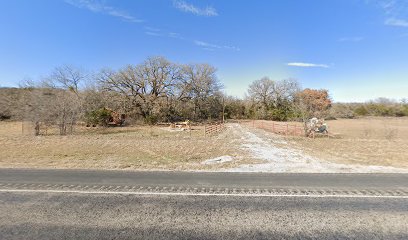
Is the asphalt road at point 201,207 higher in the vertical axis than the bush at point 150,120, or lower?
lower

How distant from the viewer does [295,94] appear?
59.6 metres

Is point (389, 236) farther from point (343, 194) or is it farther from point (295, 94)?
point (295, 94)

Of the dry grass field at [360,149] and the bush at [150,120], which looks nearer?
the dry grass field at [360,149]

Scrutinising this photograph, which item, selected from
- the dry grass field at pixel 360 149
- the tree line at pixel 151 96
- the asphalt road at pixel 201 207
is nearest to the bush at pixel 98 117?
the tree line at pixel 151 96

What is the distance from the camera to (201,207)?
5.04 meters

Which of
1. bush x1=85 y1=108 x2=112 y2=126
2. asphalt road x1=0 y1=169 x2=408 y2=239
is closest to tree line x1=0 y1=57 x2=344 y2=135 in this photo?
bush x1=85 y1=108 x2=112 y2=126

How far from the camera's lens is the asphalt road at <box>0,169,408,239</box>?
13.0 feet

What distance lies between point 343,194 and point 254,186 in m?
2.04

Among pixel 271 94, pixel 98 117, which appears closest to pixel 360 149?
pixel 98 117

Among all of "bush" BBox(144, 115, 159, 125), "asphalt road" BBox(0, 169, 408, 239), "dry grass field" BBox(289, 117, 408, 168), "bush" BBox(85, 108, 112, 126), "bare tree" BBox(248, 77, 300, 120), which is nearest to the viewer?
"asphalt road" BBox(0, 169, 408, 239)

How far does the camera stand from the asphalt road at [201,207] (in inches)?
156

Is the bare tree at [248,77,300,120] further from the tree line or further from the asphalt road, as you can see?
the asphalt road

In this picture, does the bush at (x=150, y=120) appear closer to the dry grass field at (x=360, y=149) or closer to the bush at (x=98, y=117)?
the bush at (x=98, y=117)

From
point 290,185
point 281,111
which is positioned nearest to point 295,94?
point 281,111
